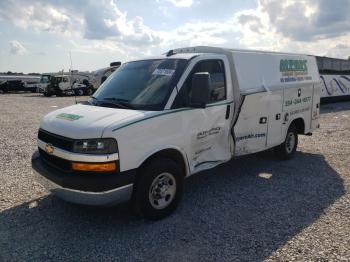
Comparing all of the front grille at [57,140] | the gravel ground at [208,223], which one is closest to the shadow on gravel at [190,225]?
the gravel ground at [208,223]

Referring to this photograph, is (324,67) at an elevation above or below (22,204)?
above

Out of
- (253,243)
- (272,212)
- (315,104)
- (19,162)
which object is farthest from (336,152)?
(19,162)

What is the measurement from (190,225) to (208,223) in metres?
0.25

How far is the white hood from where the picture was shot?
161 inches

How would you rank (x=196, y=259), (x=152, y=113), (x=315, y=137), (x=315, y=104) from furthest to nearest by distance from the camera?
(x=315, y=137) → (x=315, y=104) → (x=152, y=113) → (x=196, y=259)

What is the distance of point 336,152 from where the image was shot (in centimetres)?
865

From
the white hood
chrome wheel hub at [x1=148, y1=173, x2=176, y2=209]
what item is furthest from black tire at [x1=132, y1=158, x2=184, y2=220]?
the white hood

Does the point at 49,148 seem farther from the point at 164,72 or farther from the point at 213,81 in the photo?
the point at 213,81

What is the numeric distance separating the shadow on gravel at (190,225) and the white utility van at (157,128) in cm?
44

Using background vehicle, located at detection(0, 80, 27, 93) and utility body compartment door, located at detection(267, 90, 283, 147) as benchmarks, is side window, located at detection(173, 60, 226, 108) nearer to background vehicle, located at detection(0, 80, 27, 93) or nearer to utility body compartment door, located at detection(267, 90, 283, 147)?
utility body compartment door, located at detection(267, 90, 283, 147)

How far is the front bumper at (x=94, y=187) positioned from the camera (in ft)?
13.2

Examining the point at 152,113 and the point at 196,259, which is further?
the point at 152,113

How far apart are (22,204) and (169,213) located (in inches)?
89.2

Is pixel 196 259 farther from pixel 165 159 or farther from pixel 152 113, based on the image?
pixel 152 113
